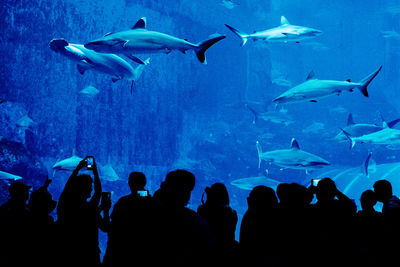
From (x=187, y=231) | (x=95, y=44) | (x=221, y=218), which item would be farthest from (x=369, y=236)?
(x=95, y=44)

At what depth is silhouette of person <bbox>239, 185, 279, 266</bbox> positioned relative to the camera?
76.8 inches

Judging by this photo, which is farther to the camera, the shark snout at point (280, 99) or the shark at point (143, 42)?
the shark snout at point (280, 99)

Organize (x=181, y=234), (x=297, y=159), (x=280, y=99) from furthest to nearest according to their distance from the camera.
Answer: (x=297, y=159) → (x=280, y=99) → (x=181, y=234)

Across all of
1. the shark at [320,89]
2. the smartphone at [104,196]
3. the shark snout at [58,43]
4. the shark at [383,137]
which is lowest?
the smartphone at [104,196]

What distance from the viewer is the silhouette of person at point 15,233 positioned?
1979 millimetres

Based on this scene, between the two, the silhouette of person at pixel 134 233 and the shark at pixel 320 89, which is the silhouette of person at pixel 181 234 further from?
the shark at pixel 320 89

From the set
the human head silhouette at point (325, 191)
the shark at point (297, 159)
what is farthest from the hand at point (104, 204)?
the shark at point (297, 159)

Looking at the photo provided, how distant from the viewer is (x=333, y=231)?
6.98 ft

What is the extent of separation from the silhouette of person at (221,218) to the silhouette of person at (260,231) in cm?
14

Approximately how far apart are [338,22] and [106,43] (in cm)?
4013

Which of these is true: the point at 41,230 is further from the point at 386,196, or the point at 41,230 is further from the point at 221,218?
the point at 386,196

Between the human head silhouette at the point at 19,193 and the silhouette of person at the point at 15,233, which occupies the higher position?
the human head silhouette at the point at 19,193

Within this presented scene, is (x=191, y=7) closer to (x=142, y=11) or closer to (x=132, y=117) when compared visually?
(x=142, y=11)

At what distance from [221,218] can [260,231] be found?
380 mm
